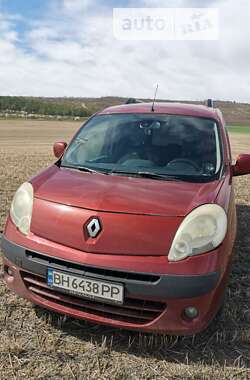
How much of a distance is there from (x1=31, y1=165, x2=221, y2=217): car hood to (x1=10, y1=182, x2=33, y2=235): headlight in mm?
68

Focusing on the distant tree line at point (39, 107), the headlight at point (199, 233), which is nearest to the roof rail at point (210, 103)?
the headlight at point (199, 233)

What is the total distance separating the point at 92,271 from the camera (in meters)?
2.42

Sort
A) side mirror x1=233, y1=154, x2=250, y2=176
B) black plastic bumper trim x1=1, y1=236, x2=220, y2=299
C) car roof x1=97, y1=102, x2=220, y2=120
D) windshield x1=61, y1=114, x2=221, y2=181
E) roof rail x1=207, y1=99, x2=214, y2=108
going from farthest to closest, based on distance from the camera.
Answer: roof rail x1=207, y1=99, x2=214, y2=108
car roof x1=97, y1=102, x2=220, y2=120
side mirror x1=233, y1=154, x2=250, y2=176
windshield x1=61, y1=114, x2=221, y2=181
black plastic bumper trim x1=1, y1=236, x2=220, y2=299

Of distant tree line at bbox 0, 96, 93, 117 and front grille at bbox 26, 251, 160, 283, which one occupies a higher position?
distant tree line at bbox 0, 96, 93, 117

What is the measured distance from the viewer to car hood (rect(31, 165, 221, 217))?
2562mm

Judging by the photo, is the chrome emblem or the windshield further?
the windshield

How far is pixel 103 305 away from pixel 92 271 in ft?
0.81

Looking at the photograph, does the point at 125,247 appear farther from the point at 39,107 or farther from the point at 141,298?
the point at 39,107

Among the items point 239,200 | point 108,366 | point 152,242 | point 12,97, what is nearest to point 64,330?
point 108,366

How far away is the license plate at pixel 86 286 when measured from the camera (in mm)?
2371

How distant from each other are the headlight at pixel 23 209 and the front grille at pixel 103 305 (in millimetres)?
336

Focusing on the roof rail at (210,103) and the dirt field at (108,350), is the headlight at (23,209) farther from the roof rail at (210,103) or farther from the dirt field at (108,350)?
the roof rail at (210,103)

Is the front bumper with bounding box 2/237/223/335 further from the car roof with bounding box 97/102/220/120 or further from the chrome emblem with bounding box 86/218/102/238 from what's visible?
the car roof with bounding box 97/102/220/120

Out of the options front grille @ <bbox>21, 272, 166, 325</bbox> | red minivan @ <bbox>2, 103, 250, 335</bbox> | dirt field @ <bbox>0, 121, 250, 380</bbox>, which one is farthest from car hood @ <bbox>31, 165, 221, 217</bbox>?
dirt field @ <bbox>0, 121, 250, 380</bbox>
